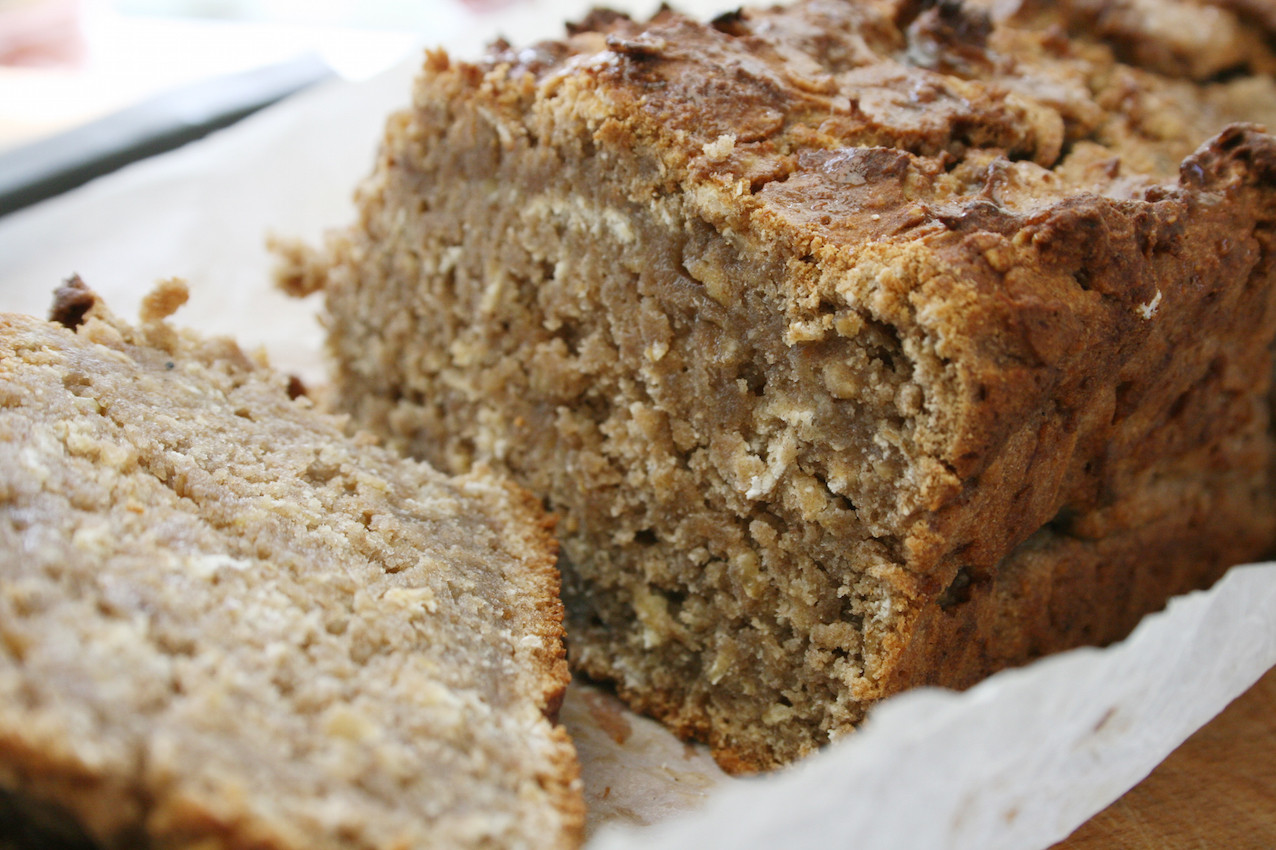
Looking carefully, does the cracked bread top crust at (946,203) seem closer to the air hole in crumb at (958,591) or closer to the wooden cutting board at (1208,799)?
the air hole in crumb at (958,591)

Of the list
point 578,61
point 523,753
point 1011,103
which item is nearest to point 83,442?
point 523,753

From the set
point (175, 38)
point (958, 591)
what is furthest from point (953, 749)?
point (175, 38)

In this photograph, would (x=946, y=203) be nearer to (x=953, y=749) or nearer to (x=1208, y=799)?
(x=953, y=749)

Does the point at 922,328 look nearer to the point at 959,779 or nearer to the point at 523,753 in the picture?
the point at 959,779

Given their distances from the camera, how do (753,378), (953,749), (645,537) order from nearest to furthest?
(953,749) → (753,378) → (645,537)

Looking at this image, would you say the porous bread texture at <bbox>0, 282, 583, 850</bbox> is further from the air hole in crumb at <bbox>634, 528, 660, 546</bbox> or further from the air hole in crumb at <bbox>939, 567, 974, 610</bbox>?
the air hole in crumb at <bbox>939, 567, 974, 610</bbox>

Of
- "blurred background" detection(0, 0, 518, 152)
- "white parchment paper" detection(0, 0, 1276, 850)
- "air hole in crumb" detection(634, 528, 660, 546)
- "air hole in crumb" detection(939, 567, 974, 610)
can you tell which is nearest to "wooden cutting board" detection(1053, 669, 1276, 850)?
"white parchment paper" detection(0, 0, 1276, 850)
